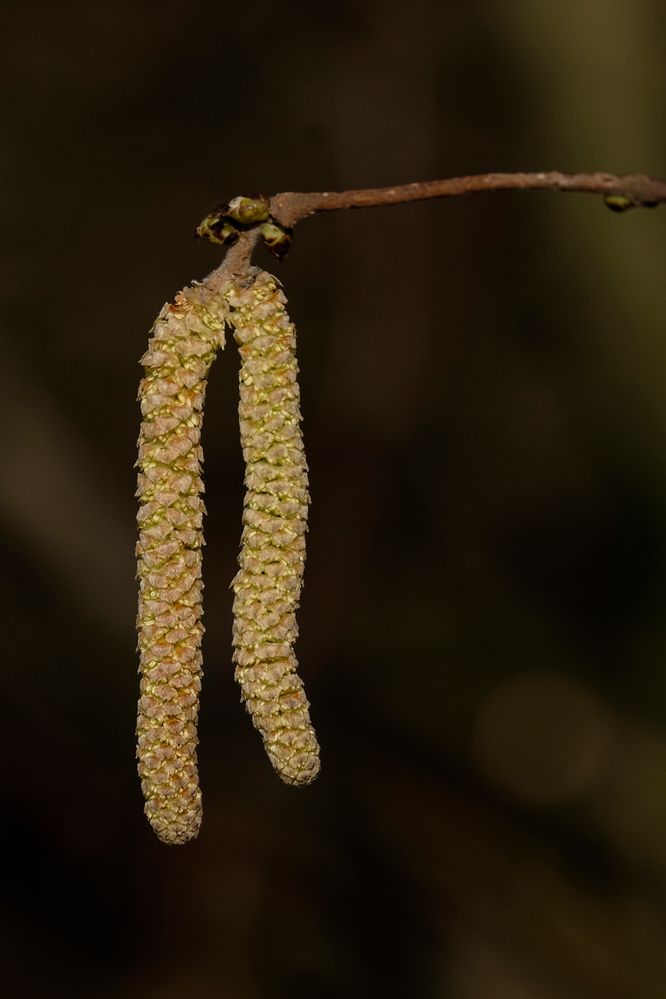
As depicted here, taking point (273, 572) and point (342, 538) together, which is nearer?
point (273, 572)

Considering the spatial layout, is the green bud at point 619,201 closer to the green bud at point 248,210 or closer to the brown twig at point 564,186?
the brown twig at point 564,186

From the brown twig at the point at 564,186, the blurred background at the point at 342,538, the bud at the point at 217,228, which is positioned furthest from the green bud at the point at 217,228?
the blurred background at the point at 342,538

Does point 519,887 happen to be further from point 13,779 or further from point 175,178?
point 175,178

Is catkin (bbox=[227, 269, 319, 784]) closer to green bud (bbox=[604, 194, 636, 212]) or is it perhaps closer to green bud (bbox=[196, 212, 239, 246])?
green bud (bbox=[196, 212, 239, 246])

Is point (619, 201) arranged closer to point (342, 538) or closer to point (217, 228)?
point (217, 228)

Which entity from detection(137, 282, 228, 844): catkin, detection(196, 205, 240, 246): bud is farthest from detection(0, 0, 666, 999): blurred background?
detection(196, 205, 240, 246): bud

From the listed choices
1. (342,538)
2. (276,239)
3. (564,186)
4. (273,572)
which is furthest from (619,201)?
(342,538)
